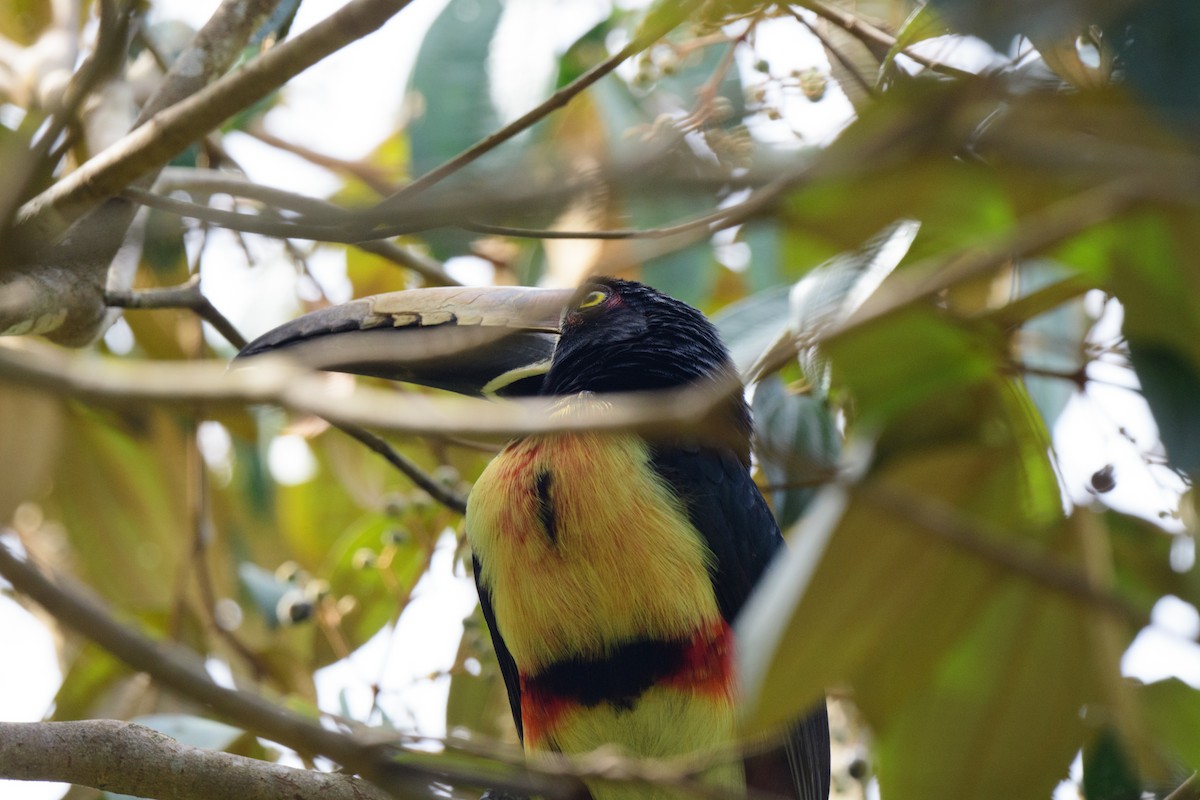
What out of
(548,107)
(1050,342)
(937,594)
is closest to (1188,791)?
(1050,342)

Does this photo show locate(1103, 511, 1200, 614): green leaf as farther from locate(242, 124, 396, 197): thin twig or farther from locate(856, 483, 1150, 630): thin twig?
locate(242, 124, 396, 197): thin twig

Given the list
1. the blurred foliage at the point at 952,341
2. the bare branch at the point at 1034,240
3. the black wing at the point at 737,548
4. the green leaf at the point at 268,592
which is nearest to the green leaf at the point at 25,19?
the blurred foliage at the point at 952,341

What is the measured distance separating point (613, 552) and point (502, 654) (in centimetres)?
60

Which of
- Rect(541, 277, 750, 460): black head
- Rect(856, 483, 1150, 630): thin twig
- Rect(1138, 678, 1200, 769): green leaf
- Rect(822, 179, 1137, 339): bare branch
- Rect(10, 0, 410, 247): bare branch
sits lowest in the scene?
Rect(1138, 678, 1200, 769): green leaf

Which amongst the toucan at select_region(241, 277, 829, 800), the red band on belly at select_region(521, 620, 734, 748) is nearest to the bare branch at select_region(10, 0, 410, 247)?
the toucan at select_region(241, 277, 829, 800)

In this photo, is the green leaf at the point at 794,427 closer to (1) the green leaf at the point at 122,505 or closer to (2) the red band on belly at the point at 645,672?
(2) the red band on belly at the point at 645,672

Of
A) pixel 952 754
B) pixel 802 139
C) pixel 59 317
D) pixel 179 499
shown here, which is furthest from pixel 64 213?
pixel 179 499

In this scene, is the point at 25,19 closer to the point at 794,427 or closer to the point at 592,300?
the point at 592,300

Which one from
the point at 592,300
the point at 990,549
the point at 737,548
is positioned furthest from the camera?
the point at 592,300

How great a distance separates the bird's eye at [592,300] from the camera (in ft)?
11.5

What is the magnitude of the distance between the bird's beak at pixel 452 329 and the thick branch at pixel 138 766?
1053 mm

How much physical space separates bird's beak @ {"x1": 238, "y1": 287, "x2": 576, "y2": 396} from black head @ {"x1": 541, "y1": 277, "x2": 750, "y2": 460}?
84mm

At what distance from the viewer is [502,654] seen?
10.7 ft

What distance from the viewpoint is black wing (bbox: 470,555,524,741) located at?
3156mm
